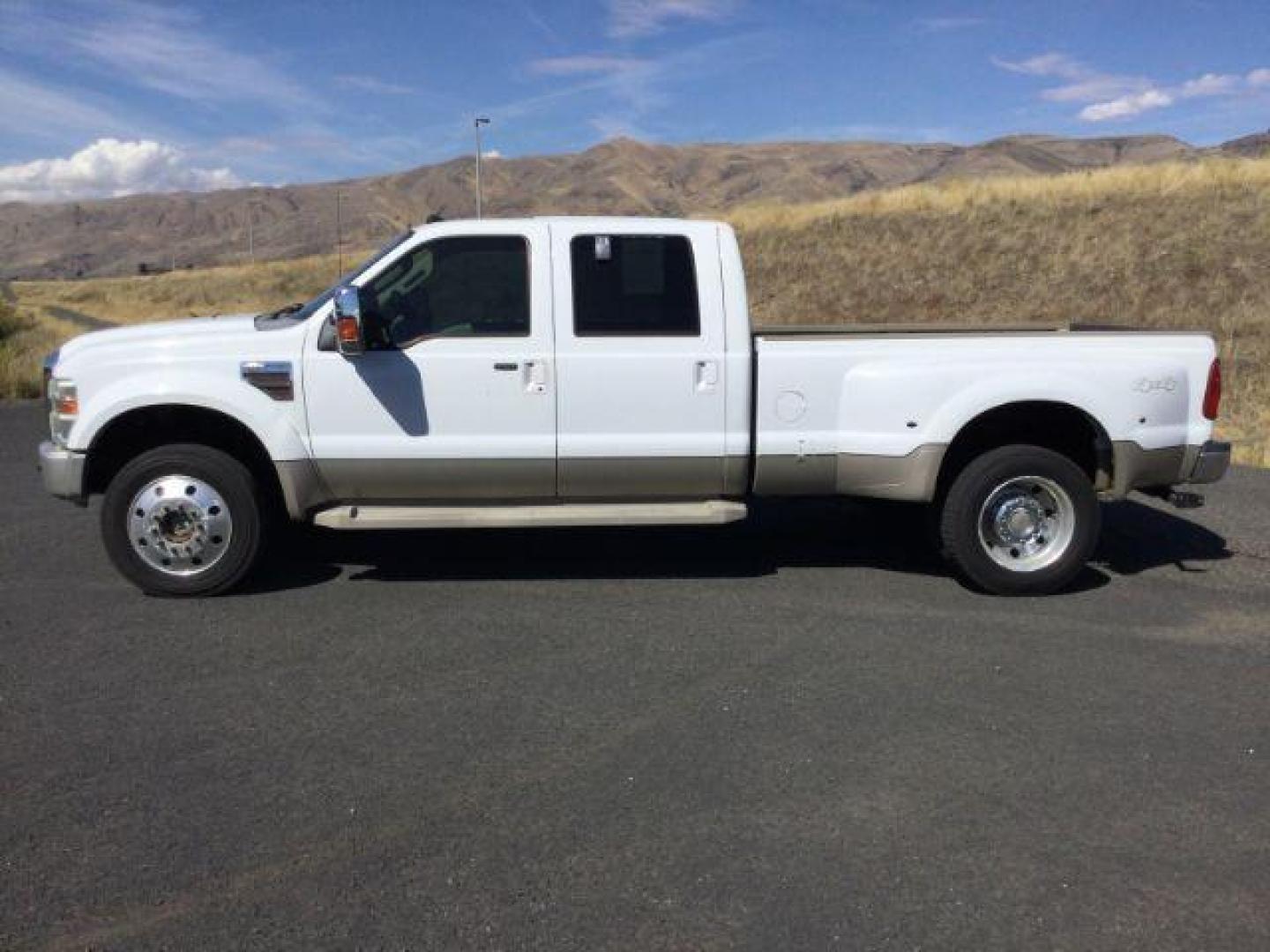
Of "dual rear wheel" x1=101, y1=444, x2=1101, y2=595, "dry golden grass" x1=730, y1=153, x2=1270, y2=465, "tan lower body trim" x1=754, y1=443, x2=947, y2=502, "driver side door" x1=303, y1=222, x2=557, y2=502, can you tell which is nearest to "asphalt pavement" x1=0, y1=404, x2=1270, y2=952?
"dual rear wheel" x1=101, y1=444, x2=1101, y2=595

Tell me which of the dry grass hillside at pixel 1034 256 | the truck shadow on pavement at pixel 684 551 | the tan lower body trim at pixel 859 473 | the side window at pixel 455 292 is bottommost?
the truck shadow on pavement at pixel 684 551

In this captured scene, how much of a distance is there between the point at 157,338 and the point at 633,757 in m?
3.71

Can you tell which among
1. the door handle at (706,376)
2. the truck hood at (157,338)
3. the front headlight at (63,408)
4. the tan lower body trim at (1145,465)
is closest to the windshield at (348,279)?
the truck hood at (157,338)

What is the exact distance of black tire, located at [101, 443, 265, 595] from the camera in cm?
612

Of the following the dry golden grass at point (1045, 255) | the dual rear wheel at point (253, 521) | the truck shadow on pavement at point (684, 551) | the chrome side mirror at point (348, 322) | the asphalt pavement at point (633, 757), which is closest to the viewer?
the asphalt pavement at point (633, 757)

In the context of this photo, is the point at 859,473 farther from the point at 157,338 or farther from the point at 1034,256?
the point at 1034,256

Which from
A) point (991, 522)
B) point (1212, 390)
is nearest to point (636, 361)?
point (991, 522)

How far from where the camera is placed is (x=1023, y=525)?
645 cm

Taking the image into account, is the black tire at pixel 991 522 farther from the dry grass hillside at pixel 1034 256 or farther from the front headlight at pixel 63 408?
the dry grass hillside at pixel 1034 256

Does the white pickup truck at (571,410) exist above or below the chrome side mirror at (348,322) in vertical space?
below

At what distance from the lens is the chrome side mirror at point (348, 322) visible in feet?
18.9

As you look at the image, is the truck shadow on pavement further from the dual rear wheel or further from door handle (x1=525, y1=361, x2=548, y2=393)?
door handle (x1=525, y1=361, x2=548, y2=393)

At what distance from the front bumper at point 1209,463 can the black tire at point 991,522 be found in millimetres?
613

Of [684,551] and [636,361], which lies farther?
[684,551]
